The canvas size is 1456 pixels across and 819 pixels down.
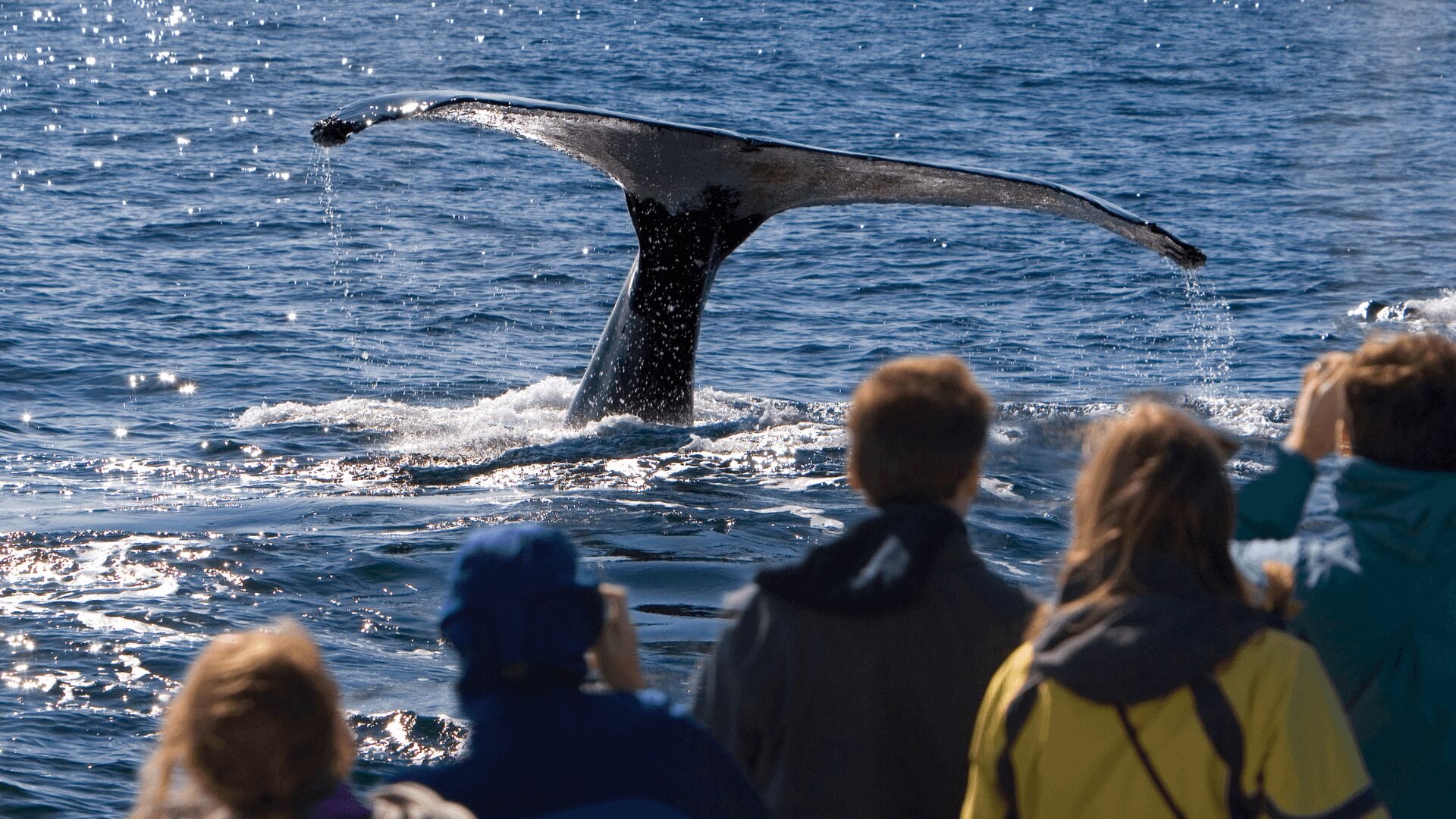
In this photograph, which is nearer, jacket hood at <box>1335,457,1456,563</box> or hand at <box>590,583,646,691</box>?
hand at <box>590,583,646,691</box>

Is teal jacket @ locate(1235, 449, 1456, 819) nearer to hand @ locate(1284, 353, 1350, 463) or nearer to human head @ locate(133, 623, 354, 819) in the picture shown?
hand @ locate(1284, 353, 1350, 463)

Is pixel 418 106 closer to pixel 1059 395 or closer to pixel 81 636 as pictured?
pixel 81 636

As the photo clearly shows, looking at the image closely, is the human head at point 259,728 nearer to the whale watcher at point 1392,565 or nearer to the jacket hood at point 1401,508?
the whale watcher at point 1392,565

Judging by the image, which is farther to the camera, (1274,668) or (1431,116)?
(1431,116)

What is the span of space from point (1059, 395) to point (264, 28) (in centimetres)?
3020

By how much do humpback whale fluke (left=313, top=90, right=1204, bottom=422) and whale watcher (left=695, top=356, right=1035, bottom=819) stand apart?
4623 millimetres

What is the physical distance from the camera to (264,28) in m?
39.4

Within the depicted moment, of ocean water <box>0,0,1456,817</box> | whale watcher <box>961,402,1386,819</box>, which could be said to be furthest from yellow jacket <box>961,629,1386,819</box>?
ocean water <box>0,0,1456,817</box>

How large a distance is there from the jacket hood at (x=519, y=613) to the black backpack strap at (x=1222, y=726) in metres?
0.82

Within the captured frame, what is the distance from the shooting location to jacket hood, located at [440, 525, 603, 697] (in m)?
2.30

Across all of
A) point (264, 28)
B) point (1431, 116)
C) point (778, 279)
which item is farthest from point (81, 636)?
point (264, 28)

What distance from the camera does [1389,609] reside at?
113 inches

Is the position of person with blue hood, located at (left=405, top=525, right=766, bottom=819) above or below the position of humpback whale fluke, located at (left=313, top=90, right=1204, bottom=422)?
below

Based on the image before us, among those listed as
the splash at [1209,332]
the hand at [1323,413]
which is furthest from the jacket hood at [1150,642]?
the splash at [1209,332]
